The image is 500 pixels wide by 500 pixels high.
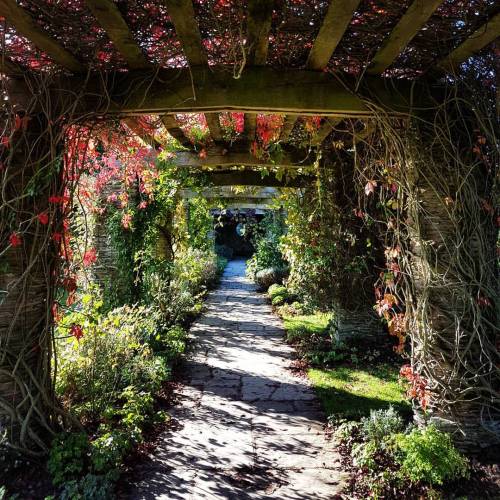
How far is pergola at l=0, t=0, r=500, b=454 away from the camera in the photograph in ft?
7.45

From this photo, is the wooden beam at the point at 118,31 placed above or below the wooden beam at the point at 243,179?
above

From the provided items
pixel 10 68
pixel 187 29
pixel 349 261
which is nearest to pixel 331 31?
pixel 187 29

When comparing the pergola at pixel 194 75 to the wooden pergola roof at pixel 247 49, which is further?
the pergola at pixel 194 75

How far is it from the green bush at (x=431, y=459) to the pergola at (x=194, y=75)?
0.82 ft

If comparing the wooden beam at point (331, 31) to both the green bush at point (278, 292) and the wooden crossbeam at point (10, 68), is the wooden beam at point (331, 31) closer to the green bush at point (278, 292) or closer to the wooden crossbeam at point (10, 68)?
the wooden crossbeam at point (10, 68)

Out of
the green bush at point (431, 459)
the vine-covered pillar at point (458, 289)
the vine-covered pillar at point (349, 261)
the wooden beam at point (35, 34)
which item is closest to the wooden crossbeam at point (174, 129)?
the wooden beam at point (35, 34)

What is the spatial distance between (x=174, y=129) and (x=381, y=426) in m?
3.24

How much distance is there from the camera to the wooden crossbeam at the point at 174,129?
3637 mm

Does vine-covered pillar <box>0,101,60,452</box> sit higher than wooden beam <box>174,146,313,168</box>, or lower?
lower

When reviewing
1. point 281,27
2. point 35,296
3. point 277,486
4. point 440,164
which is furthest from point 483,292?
point 35,296

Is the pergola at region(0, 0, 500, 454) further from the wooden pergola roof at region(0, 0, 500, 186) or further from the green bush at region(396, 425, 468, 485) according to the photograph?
the green bush at region(396, 425, 468, 485)

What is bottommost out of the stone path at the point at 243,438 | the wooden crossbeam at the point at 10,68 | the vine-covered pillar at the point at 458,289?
the stone path at the point at 243,438

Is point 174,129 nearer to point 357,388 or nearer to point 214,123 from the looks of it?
point 214,123

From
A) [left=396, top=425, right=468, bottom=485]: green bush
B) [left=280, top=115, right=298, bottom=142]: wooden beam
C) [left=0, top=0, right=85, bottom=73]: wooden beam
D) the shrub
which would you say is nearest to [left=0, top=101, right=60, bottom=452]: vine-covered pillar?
[left=0, top=0, right=85, bottom=73]: wooden beam
